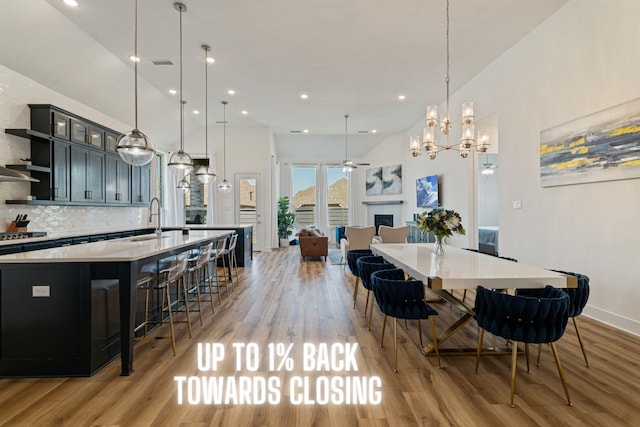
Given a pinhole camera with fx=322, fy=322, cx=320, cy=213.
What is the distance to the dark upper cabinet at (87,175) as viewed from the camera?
5.17 meters

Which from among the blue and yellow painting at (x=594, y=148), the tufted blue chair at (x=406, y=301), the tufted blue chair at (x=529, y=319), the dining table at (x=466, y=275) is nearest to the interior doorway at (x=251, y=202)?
the dining table at (x=466, y=275)

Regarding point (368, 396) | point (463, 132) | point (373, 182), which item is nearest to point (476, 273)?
point (368, 396)

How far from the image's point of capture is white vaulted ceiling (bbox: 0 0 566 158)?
388cm

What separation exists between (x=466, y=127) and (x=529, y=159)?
1778 mm

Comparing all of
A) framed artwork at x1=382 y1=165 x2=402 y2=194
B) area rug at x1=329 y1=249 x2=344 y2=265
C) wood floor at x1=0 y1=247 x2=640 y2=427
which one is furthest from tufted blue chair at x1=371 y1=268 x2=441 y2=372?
framed artwork at x1=382 y1=165 x2=402 y2=194

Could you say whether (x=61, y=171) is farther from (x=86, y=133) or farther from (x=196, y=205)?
(x=196, y=205)

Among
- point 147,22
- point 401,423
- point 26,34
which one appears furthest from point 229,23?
point 401,423

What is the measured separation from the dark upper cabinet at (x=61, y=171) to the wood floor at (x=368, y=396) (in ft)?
10.6

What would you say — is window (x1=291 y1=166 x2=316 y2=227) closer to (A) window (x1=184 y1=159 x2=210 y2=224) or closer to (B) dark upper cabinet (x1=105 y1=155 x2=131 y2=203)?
(A) window (x1=184 y1=159 x2=210 y2=224)

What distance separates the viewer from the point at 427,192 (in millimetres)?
8219

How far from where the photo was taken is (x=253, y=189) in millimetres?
9766

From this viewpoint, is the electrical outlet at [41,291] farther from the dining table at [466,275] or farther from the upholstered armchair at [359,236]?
the upholstered armchair at [359,236]

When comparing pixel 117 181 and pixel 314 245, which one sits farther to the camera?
pixel 314 245

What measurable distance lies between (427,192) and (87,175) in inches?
285
